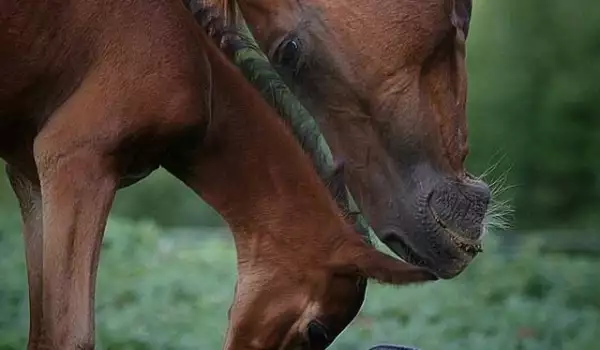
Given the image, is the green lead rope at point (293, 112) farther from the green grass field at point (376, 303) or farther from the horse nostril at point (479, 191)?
the green grass field at point (376, 303)

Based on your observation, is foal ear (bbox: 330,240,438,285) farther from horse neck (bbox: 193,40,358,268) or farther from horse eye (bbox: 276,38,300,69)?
horse eye (bbox: 276,38,300,69)

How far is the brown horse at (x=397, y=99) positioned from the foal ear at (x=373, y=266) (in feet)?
0.24

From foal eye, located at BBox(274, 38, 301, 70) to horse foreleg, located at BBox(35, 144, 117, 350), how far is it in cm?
52

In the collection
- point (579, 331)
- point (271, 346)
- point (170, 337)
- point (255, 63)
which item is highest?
point (255, 63)

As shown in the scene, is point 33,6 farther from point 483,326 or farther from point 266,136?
point 483,326

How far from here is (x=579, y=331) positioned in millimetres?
5684

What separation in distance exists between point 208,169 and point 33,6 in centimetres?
62

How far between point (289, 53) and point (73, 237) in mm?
699

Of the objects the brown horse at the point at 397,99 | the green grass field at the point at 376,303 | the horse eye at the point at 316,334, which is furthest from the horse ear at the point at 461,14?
the green grass field at the point at 376,303

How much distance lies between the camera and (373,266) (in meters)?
3.25

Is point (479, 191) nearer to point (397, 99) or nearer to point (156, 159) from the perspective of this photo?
point (397, 99)

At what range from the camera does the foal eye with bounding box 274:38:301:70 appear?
3.18 metres

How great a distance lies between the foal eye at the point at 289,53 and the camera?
10.4 feet

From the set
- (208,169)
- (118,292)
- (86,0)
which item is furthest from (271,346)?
(118,292)
